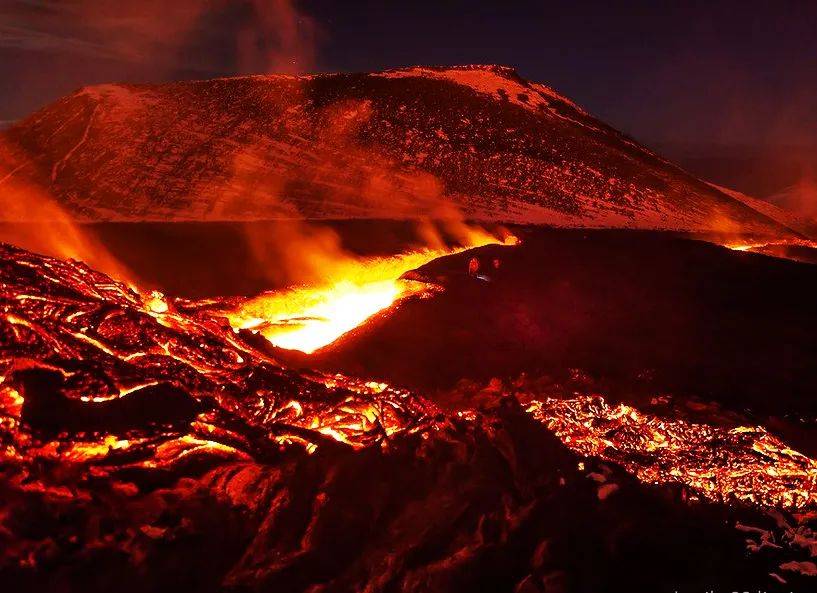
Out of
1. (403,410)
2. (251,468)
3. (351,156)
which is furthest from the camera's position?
(351,156)

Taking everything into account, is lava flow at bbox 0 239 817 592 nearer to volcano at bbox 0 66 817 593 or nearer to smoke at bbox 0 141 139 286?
volcano at bbox 0 66 817 593

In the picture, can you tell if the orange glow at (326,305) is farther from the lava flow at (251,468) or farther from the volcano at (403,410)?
the lava flow at (251,468)

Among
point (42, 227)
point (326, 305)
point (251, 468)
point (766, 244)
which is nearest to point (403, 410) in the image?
point (251, 468)

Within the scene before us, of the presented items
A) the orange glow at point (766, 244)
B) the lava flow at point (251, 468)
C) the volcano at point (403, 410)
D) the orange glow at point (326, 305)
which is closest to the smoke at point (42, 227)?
the volcano at point (403, 410)

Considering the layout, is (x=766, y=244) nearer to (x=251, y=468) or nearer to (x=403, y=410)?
(x=403, y=410)

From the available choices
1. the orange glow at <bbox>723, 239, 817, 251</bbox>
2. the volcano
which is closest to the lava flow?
the volcano

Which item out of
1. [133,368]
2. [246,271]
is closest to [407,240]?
[246,271]

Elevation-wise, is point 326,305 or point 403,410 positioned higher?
point 403,410
